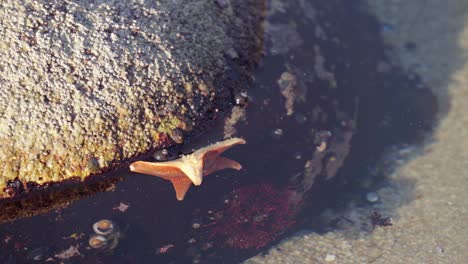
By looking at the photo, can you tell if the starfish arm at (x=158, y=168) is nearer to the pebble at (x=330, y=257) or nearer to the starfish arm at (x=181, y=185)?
the starfish arm at (x=181, y=185)

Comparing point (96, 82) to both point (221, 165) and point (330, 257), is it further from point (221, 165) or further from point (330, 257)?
point (330, 257)

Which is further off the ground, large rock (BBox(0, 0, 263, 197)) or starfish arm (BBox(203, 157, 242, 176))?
large rock (BBox(0, 0, 263, 197))

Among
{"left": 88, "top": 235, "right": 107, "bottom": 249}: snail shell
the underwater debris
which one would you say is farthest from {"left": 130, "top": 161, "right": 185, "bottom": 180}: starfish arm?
the underwater debris

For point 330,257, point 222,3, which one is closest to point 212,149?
point 222,3

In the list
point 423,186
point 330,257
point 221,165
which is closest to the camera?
point 221,165

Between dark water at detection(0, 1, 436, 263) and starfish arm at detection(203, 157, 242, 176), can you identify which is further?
starfish arm at detection(203, 157, 242, 176)

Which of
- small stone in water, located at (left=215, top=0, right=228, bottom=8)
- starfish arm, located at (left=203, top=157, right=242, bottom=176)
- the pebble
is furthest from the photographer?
the pebble

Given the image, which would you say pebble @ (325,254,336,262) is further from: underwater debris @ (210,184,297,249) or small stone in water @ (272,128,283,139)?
small stone in water @ (272,128,283,139)

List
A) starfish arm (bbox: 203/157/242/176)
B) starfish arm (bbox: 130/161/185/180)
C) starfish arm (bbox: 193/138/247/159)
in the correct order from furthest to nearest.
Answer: starfish arm (bbox: 203/157/242/176)
starfish arm (bbox: 193/138/247/159)
starfish arm (bbox: 130/161/185/180)
